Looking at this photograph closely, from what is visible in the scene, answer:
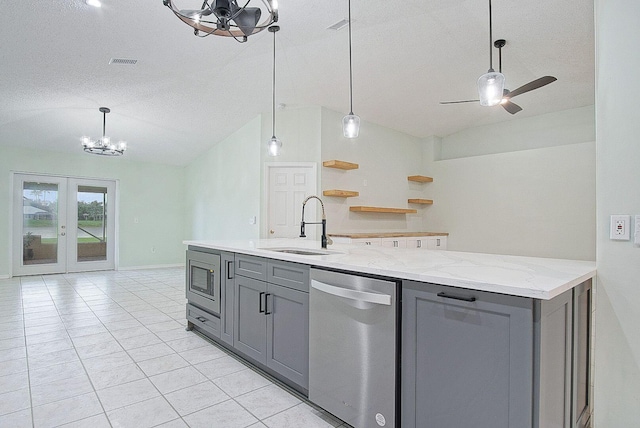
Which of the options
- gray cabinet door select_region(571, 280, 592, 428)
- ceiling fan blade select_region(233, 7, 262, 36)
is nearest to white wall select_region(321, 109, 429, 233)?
ceiling fan blade select_region(233, 7, 262, 36)

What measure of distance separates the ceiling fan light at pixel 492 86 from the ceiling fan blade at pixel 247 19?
171 centimetres

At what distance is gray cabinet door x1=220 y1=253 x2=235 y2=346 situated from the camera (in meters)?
2.93

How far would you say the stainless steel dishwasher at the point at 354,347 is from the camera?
168 cm

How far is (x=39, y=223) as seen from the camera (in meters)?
7.04

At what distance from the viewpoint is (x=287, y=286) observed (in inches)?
92.4

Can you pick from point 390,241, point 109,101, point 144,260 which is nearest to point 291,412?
point 390,241

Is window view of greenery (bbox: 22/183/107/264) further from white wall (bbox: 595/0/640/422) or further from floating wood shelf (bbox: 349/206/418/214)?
white wall (bbox: 595/0/640/422)

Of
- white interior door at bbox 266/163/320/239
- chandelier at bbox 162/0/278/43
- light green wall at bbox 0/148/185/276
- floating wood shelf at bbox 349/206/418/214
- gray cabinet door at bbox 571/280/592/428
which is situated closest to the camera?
gray cabinet door at bbox 571/280/592/428

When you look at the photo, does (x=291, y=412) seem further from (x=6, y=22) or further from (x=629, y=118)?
(x=6, y=22)

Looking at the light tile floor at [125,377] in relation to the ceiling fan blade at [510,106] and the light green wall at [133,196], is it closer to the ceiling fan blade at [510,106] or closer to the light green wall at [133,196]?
the light green wall at [133,196]

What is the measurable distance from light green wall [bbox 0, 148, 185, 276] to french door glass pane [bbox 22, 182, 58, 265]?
0.93ft

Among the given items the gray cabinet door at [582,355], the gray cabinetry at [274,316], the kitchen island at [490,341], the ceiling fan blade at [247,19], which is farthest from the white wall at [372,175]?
the gray cabinet door at [582,355]

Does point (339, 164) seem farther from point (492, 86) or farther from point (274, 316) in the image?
point (274, 316)

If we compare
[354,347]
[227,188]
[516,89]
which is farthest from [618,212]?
[227,188]
